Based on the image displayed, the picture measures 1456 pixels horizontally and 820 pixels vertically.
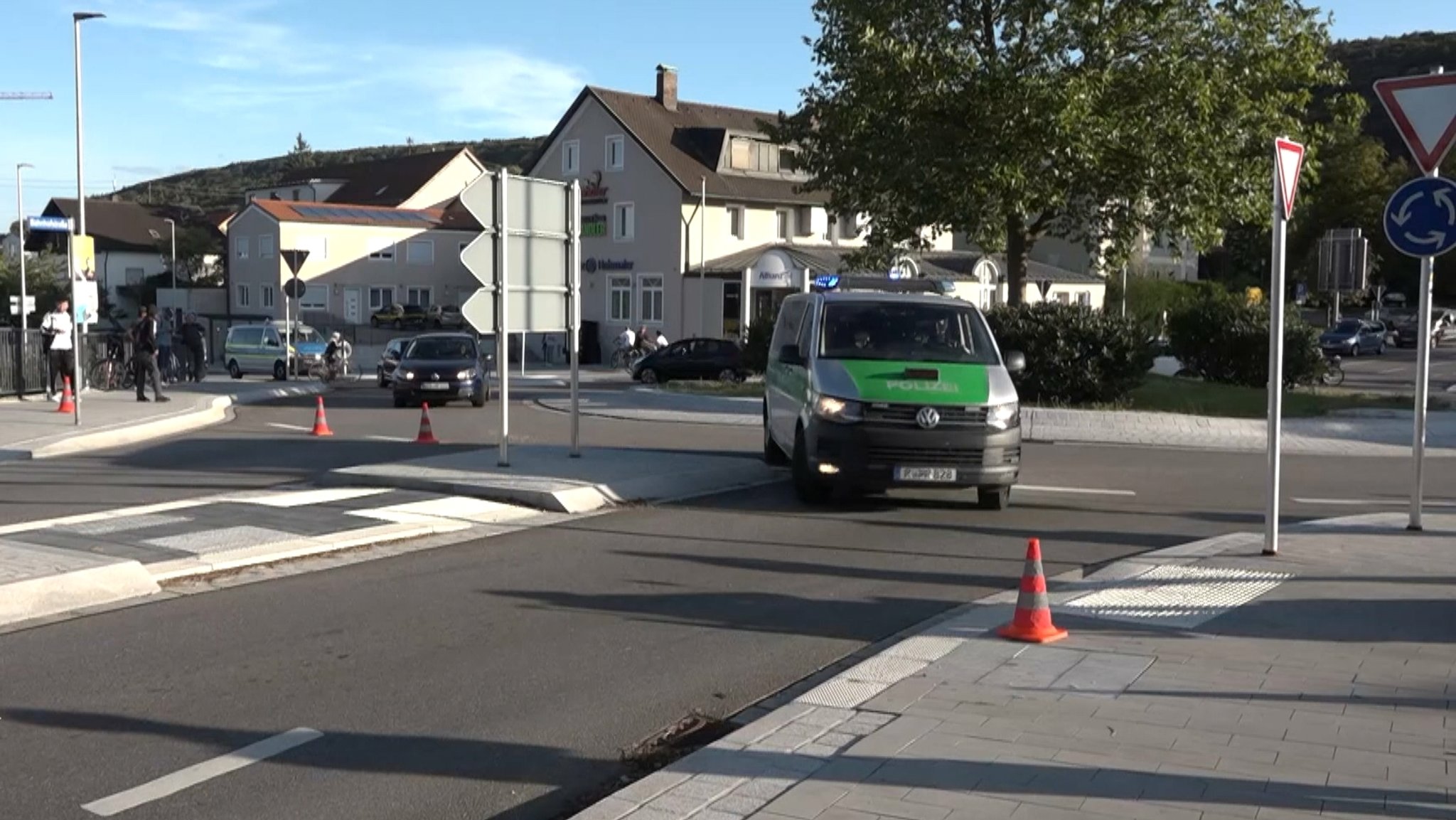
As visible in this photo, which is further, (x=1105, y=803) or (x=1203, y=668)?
(x=1203, y=668)

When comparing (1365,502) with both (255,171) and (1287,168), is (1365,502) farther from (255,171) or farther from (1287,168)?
(255,171)

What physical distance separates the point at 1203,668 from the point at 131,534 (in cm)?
769

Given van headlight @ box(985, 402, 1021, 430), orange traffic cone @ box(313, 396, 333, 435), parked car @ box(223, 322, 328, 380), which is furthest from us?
parked car @ box(223, 322, 328, 380)

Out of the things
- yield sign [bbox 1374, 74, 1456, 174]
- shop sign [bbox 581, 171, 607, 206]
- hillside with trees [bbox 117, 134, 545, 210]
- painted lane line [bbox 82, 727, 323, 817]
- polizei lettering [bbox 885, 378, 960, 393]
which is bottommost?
painted lane line [bbox 82, 727, 323, 817]

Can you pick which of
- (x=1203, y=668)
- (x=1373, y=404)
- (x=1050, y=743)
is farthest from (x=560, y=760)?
(x=1373, y=404)

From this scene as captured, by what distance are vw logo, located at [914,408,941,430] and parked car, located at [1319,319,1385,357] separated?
52.8 m

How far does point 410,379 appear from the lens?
27.0 meters

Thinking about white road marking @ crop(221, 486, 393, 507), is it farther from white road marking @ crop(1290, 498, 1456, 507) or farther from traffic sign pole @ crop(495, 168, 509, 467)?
white road marking @ crop(1290, 498, 1456, 507)

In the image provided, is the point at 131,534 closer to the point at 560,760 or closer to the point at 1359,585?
the point at 560,760

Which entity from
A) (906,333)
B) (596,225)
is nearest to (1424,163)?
(906,333)

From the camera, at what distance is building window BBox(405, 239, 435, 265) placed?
7025cm

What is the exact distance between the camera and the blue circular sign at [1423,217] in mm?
10297

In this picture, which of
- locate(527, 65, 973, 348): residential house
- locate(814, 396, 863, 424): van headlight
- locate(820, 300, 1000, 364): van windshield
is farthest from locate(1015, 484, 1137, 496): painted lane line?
locate(527, 65, 973, 348): residential house

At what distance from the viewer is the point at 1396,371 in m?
51.4
